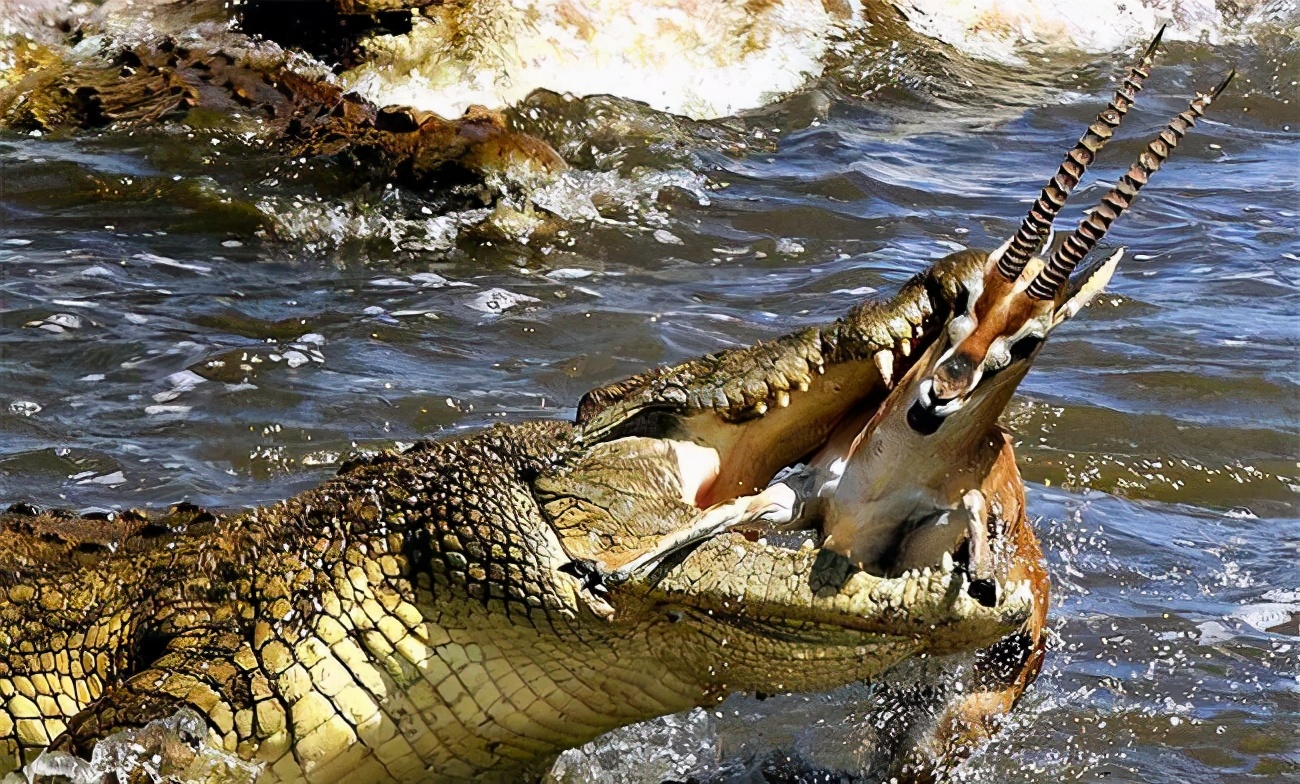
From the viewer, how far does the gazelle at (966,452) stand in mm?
2646

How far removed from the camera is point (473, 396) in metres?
5.95

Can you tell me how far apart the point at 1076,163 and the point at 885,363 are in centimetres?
57

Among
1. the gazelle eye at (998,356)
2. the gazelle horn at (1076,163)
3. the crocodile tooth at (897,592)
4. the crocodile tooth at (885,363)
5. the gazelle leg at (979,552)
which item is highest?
the gazelle horn at (1076,163)

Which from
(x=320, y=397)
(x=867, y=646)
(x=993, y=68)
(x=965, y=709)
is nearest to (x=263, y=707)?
(x=867, y=646)

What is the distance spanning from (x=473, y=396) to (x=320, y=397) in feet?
1.88

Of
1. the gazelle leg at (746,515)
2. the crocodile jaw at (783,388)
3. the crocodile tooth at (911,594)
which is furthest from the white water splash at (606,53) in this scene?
the crocodile tooth at (911,594)

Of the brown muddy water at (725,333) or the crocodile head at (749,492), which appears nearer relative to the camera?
the crocodile head at (749,492)

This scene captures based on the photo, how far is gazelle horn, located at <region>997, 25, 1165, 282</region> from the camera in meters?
2.48

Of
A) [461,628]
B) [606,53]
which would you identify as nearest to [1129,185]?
[461,628]

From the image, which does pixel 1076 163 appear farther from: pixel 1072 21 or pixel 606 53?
pixel 1072 21

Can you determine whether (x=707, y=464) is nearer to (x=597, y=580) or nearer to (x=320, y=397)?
(x=597, y=580)

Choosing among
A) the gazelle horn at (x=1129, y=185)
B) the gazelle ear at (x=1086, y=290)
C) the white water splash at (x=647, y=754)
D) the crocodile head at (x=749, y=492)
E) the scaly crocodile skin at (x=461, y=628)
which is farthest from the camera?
the white water splash at (x=647, y=754)

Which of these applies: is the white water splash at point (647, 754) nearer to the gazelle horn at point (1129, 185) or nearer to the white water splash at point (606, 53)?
the gazelle horn at point (1129, 185)

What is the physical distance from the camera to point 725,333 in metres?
6.75
